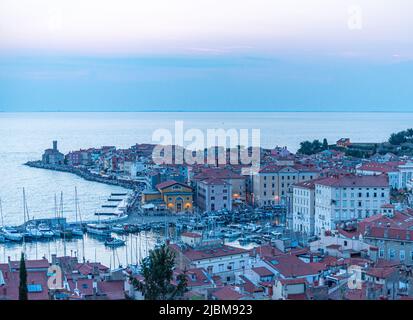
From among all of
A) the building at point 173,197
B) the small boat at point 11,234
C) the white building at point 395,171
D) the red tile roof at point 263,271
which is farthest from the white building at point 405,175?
the red tile roof at point 263,271

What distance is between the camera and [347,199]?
8117mm

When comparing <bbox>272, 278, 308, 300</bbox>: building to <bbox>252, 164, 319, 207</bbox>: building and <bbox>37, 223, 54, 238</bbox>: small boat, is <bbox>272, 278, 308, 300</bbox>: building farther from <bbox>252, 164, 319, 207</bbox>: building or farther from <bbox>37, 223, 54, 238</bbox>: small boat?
<bbox>252, 164, 319, 207</bbox>: building

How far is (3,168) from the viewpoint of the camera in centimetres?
1355

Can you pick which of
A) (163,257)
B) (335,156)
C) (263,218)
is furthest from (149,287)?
(335,156)

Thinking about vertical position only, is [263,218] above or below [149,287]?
below

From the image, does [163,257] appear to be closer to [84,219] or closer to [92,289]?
[92,289]

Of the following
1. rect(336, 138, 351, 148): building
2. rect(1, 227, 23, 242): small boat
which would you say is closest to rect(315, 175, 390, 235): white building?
rect(1, 227, 23, 242): small boat

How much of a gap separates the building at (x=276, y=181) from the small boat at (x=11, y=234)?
3.82 metres

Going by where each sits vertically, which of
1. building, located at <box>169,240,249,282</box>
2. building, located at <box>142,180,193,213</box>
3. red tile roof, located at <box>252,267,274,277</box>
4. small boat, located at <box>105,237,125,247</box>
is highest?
red tile roof, located at <box>252,267,274,277</box>

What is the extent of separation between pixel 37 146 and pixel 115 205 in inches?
280

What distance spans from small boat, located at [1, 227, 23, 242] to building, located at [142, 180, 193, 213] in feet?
9.38

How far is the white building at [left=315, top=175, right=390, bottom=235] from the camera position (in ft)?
26.4

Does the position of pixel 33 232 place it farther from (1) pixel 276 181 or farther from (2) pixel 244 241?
(1) pixel 276 181

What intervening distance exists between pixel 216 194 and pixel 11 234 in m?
3.53
